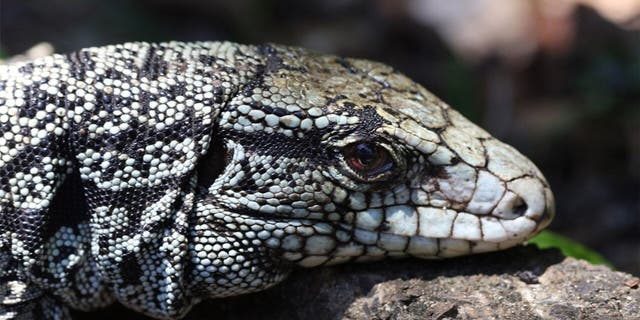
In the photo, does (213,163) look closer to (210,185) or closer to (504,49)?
(210,185)

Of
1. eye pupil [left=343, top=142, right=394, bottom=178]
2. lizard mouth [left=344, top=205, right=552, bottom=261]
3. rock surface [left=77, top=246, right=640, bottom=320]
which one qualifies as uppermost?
eye pupil [left=343, top=142, right=394, bottom=178]

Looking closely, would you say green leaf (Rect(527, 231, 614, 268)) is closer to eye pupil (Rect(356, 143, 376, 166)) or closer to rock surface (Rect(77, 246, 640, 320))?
rock surface (Rect(77, 246, 640, 320))

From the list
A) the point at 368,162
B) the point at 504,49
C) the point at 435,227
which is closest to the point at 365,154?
the point at 368,162

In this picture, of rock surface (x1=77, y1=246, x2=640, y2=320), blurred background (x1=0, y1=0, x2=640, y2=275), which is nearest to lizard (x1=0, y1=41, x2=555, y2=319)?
rock surface (x1=77, y1=246, x2=640, y2=320)

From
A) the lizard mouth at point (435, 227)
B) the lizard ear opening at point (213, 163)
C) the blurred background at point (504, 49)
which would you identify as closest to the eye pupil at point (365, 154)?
the lizard mouth at point (435, 227)

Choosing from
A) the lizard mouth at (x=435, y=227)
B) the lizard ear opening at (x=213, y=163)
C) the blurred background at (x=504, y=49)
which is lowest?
the lizard mouth at (x=435, y=227)

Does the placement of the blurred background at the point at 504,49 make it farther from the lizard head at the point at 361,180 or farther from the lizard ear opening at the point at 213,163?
the lizard ear opening at the point at 213,163
